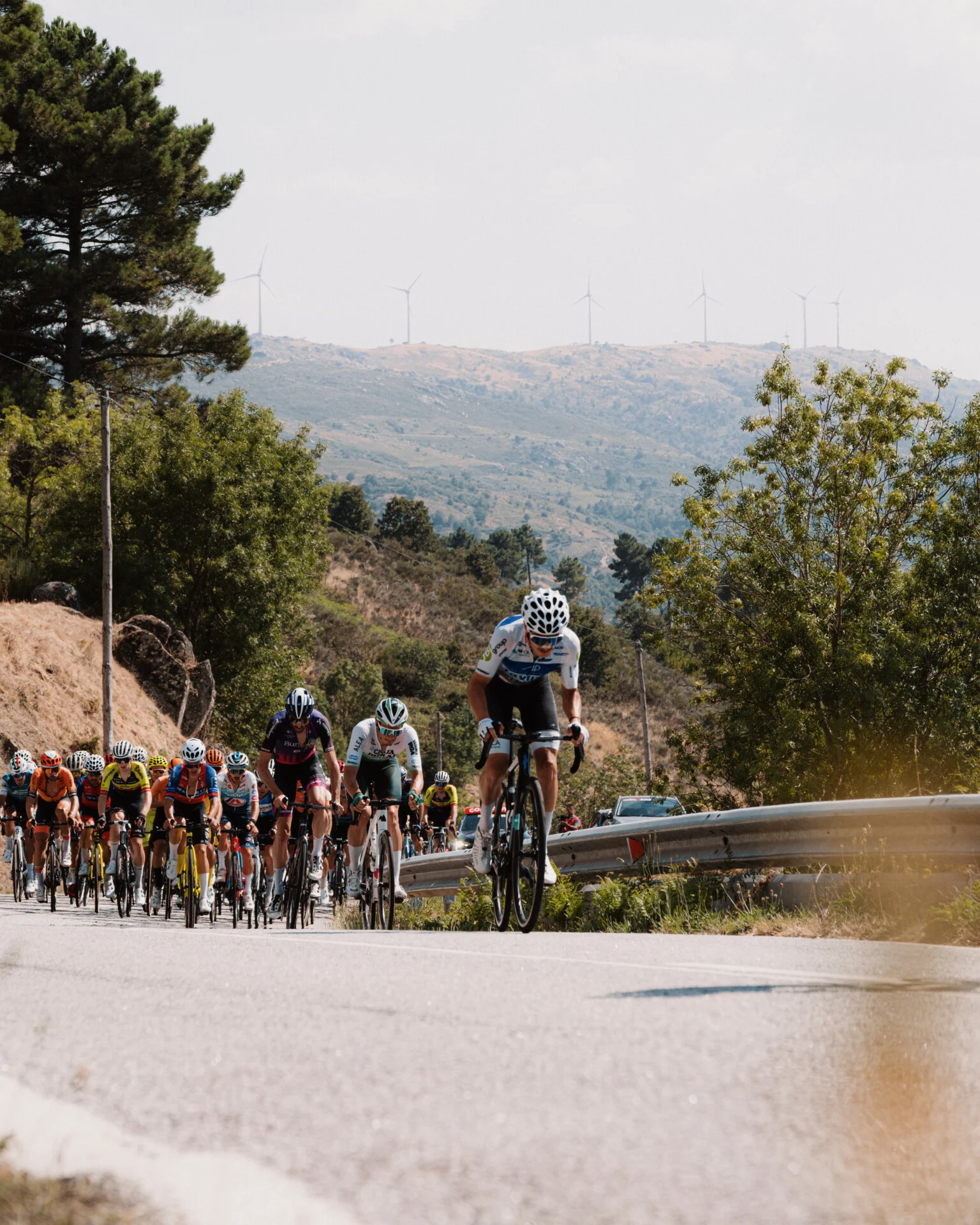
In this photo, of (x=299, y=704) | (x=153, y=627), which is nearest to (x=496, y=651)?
(x=299, y=704)

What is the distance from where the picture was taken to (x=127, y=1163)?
318 centimetres

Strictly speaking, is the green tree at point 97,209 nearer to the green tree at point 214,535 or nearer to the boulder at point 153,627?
the green tree at point 214,535

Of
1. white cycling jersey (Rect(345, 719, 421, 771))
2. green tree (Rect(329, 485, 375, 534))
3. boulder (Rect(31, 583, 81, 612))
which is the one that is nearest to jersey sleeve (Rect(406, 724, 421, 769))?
white cycling jersey (Rect(345, 719, 421, 771))

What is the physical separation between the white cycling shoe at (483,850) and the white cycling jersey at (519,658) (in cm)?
110

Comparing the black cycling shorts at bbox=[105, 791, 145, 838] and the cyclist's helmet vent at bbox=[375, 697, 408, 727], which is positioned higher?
the cyclist's helmet vent at bbox=[375, 697, 408, 727]

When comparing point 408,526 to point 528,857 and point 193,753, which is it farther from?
point 528,857

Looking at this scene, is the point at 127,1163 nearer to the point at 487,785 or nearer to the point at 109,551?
the point at 487,785

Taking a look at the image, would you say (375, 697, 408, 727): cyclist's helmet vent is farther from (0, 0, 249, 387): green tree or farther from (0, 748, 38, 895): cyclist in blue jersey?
(0, 0, 249, 387): green tree

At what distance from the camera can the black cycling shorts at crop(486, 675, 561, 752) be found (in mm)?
9320

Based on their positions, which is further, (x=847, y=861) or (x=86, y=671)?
(x=86, y=671)

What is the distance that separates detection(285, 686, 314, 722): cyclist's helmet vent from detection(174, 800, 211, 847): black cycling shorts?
8.21 feet

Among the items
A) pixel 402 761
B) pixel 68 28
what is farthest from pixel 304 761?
pixel 68 28

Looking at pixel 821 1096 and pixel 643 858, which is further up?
pixel 821 1096

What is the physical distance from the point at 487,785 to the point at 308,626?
140ft
